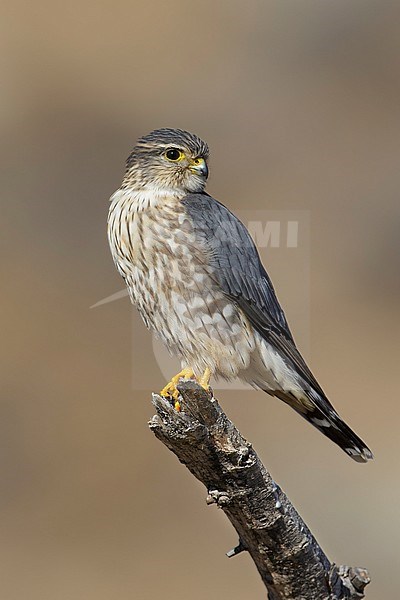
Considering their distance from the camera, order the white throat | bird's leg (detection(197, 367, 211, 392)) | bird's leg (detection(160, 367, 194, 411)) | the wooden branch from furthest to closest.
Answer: the white throat, bird's leg (detection(197, 367, 211, 392)), bird's leg (detection(160, 367, 194, 411)), the wooden branch

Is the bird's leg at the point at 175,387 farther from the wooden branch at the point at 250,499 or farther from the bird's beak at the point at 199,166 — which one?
the bird's beak at the point at 199,166

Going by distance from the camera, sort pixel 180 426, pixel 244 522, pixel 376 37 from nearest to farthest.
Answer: pixel 180 426
pixel 244 522
pixel 376 37

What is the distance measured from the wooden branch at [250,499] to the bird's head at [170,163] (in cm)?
70

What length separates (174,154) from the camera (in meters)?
2.38

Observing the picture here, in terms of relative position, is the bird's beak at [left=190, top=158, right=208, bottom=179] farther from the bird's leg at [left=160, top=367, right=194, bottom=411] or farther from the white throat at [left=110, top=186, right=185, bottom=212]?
the bird's leg at [left=160, top=367, right=194, bottom=411]

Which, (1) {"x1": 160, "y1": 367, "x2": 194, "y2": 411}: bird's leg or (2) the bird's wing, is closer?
(1) {"x1": 160, "y1": 367, "x2": 194, "y2": 411}: bird's leg

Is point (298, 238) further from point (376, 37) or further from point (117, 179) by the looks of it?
point (376, 37)

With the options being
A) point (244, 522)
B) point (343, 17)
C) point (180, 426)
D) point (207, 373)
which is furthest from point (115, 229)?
point (343, 17)

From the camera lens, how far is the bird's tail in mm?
2418

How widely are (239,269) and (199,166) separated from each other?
0.96 feet

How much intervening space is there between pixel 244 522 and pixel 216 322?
1.84ft

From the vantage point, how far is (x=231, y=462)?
6.40 feet

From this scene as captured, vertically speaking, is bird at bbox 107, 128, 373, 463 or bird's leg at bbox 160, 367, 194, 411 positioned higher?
bird at bbox 107, 128, 373, 463

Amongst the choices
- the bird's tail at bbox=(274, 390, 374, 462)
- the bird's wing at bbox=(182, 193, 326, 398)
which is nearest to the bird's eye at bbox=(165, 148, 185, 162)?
the bird's wing at bbox=(182, 193, 326, 398)
